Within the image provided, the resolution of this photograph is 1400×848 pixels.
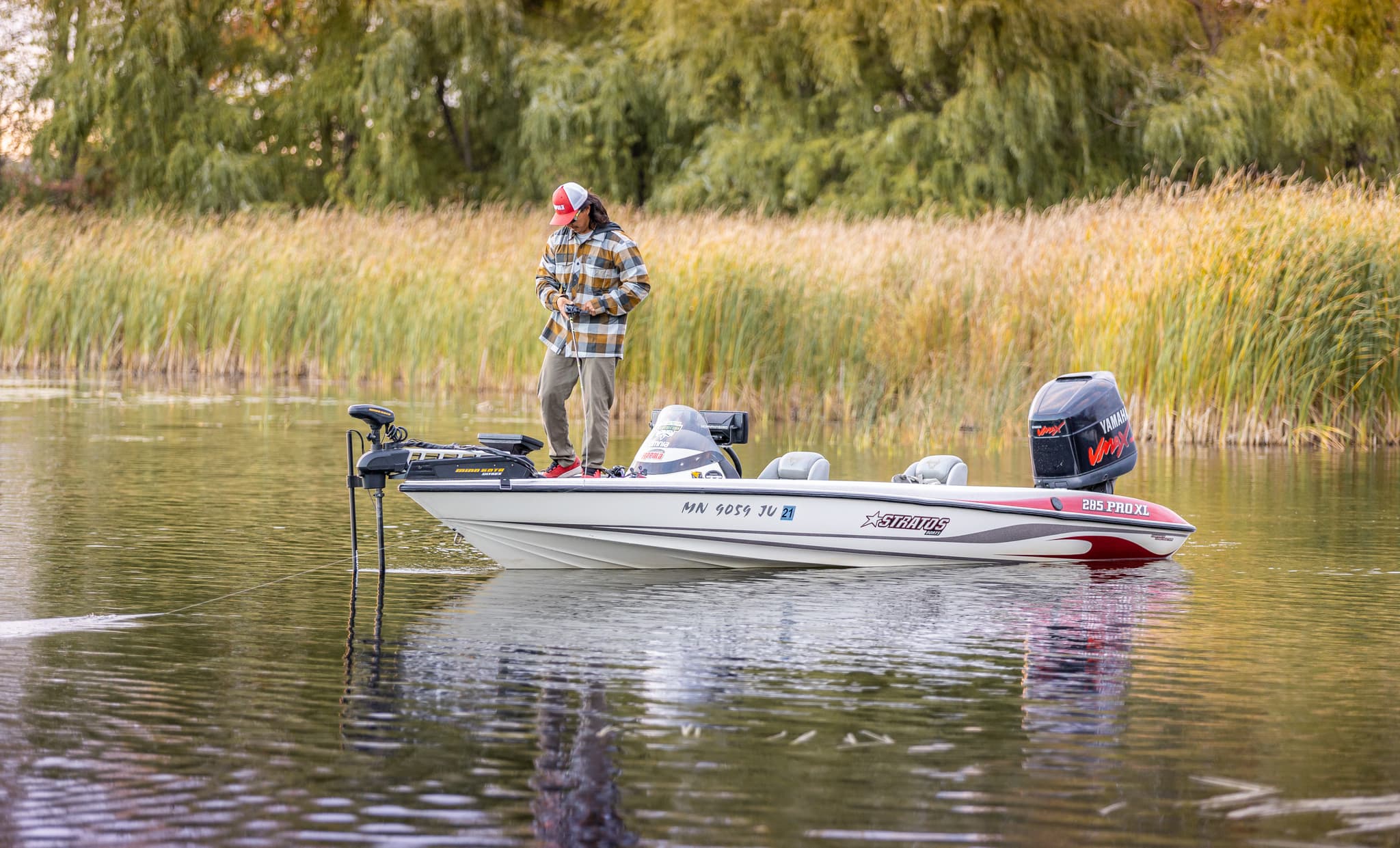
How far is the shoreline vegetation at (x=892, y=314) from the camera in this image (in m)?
15.2

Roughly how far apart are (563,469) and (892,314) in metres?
8.38

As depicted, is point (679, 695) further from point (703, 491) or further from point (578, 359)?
point (578, 359)

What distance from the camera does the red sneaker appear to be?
9.18m

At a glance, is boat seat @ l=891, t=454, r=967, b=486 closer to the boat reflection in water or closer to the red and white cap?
the boat reflection in water

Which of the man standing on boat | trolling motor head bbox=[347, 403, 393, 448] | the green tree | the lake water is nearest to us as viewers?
the lake water

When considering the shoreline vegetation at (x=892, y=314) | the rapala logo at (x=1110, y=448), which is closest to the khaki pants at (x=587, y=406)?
the rapala logo at (x=1110, y=448)

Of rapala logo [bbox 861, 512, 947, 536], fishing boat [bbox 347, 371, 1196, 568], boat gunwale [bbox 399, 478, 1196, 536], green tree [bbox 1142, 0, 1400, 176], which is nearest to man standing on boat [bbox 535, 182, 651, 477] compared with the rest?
fishing boat [bbox 347, 371, 1196, 568]

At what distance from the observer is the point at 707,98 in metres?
35.5

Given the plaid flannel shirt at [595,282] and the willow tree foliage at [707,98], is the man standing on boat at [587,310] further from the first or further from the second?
the willow tree foliage at [707,98]

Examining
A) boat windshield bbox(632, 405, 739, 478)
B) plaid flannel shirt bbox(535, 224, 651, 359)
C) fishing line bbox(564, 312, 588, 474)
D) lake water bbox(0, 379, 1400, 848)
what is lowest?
lake water bbox(0, 379, 1400, 848)

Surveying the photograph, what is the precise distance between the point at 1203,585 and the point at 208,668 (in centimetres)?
455

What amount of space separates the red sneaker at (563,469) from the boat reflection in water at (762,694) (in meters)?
0.57

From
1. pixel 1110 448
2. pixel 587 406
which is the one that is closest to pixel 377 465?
pixel 587 406

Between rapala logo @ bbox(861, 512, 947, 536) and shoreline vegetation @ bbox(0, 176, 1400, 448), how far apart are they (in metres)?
6.76
